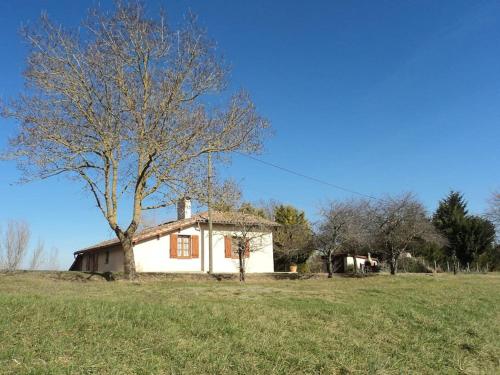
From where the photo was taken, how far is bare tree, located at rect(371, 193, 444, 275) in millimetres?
27641

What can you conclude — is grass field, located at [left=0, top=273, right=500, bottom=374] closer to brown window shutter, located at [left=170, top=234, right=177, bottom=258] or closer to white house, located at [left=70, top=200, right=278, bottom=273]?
white house, located at [left=70, top=200, right=278, bottom=273]

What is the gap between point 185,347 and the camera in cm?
646

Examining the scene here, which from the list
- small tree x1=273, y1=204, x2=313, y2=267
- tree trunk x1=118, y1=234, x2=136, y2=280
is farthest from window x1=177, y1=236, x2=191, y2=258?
tree trunk x1=118, y1=234, x2=136, y2=280

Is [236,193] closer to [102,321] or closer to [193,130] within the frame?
[193,130]

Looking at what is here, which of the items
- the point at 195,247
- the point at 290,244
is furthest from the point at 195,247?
the point at 290,244

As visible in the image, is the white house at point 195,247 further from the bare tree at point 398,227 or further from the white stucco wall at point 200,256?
the bare tree at point 398,227

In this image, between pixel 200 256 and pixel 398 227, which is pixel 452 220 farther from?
pixel 200 256

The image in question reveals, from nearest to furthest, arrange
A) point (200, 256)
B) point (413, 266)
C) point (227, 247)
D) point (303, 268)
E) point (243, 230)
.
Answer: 1. point (243, 230)
2. point (200, 256)
3. point (227, 247)
4. point (303, 268)
5. point (413, 266)

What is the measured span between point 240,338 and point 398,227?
2236cm

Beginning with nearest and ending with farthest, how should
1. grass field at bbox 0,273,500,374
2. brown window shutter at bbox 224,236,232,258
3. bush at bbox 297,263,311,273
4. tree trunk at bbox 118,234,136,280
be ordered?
grass field at bbox 0,273,500,374 < tree trunk at bbox 118,234,136,280 < brown window shutter at bbox 224,236,232,258 < bush at bbox 297,263,311,273

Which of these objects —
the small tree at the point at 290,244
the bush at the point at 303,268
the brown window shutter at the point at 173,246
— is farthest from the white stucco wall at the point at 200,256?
the bush at the point at 303,268

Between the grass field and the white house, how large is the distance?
14.3m

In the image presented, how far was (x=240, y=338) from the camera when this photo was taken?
7301 millimetres

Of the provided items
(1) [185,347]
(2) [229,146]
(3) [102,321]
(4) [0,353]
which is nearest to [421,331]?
(1) [185,347]
